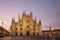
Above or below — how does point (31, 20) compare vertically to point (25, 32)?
above

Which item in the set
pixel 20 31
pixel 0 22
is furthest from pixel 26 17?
pixel 0 22

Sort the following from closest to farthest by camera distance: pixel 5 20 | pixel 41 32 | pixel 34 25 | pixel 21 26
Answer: pixel 5 20 → pixel 41 32 → pixel 21 26 → pixel 34 25

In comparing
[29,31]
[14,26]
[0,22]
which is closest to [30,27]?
[29,31]

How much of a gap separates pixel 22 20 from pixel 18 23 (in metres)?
0.47

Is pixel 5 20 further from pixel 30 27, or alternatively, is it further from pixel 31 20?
pixel 31 20

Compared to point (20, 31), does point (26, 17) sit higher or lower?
higher

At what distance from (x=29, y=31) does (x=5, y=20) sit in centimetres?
435

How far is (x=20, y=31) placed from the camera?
9.99 m

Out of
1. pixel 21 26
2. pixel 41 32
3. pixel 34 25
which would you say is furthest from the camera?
pixel 34 25

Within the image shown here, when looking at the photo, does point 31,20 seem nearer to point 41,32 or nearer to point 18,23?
point 18,23

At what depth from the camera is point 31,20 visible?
1168 cm

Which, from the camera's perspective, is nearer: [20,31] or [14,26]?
[20,31]

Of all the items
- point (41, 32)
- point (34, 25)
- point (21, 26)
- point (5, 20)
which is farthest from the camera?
point (34, 25)

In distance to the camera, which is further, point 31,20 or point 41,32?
point 31,20
